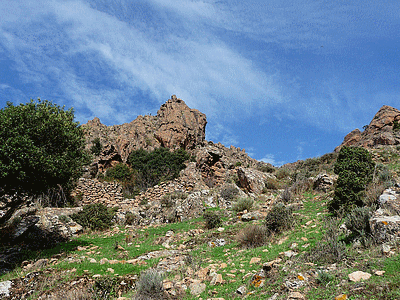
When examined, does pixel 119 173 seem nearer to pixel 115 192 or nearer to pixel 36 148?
pixel 115 192

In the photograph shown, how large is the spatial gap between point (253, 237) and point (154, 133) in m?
37.5

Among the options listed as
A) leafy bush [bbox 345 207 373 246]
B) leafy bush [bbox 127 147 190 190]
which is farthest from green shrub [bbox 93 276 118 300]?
leafy bush [bbox 127 147 190 190]

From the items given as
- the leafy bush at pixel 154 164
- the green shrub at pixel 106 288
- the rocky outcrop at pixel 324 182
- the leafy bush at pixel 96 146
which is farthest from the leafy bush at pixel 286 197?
the leafy bush at pixel 96 146

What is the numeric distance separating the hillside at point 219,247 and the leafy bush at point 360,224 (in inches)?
1.2

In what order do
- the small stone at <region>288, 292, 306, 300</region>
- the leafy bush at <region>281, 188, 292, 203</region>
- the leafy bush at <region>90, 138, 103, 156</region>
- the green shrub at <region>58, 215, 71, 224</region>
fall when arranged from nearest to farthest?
the small stone at <region>288, 292, 306, 300</region>
the leafy bush at <region>281, 188, 292, 203</region>
the green shrub at <region>58, 215, 71, 224</region>
the leafy bush at <region>90, 138, 103, 156</region>

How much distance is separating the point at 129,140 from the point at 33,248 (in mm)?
27984

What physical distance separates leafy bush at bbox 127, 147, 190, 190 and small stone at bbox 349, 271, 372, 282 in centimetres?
2596

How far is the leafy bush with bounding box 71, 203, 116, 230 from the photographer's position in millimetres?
16766

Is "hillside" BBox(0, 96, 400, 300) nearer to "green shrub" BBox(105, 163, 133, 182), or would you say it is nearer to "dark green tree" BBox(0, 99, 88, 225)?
"dark green tree" BBox(0, 99, 88, 225)

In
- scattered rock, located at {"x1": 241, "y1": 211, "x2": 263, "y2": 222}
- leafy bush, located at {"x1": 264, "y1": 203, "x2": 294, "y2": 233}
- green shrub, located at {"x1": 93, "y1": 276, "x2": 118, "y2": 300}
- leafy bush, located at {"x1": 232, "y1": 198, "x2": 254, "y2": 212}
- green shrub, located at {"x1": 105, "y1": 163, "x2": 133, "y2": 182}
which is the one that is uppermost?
green shrub, located at {"x1": 105, "y1": 163, "x2": 133, "y2": 182}

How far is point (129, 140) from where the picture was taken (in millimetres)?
39781

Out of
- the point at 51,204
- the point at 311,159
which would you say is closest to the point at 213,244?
the point at 51,204

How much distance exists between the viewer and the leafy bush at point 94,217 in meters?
16.8

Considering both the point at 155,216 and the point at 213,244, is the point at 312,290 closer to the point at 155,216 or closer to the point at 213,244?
the point at 213,244
